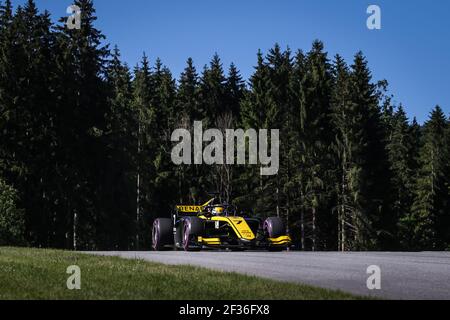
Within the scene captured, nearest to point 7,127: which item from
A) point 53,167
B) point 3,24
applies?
point 53,167

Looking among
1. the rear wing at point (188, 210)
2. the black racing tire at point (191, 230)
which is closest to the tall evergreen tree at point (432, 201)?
the rear wing at point (188, 210)

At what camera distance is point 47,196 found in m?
46.7

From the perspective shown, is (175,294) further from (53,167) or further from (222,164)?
(222,164)

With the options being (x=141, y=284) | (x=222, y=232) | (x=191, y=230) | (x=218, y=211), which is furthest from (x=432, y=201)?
(x=141, y=284)

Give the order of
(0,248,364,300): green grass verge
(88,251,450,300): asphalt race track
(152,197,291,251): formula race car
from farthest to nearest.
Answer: (152,197,291,251): formula race car < (88,251,450,300): asphalt race track < (0,248,364,300): green grass verge

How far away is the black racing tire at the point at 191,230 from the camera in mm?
23203

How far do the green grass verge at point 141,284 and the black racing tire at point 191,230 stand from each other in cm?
796

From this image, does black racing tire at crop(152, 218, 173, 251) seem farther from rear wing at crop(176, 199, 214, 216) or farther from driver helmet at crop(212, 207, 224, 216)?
driver helmet at crop(212, 207, 224, 216)

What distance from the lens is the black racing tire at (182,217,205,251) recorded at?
76.1 ft

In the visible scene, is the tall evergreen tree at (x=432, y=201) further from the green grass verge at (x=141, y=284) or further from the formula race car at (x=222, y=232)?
the green grass verge at (x=141, y=284)

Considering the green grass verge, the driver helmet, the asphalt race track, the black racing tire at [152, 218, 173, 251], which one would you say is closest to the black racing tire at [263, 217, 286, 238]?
the driver helmet

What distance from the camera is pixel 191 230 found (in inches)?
912

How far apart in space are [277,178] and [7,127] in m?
21.6

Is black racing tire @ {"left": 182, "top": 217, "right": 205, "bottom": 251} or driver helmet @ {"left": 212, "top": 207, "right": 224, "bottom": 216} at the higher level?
driver helmet @ {"left": 212, "top": 207, "right": 224, "bottom": 216}
